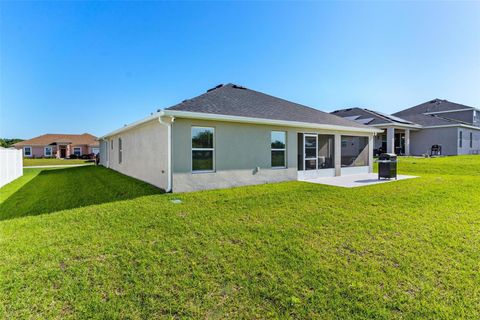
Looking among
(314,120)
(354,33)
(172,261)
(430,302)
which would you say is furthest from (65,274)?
(354,33)

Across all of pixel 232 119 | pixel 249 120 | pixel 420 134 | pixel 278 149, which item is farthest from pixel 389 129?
pixel 232 119

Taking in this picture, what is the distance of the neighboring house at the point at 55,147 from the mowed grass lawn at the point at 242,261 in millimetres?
46558

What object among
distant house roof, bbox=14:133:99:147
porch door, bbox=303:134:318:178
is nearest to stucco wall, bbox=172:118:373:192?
porch door, bbox=303:134:318:178

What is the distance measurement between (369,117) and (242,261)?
26.8 m

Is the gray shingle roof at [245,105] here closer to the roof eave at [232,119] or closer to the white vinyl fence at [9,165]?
the roof eave at [232,119]

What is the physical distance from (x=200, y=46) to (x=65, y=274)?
48.8 ft

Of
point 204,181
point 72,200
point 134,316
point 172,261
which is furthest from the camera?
point 204,181

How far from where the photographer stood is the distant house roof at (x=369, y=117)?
77.0ft

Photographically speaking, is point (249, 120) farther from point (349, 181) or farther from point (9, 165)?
point (9, 165)

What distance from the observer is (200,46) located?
49.8 feet

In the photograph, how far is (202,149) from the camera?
855cm

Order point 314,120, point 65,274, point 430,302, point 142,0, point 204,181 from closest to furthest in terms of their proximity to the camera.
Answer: point 430,302, point 65,274, point 204,181, point 142,0, point 314,120

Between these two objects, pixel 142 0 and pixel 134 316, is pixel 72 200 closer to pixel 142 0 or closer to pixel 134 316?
pixel 134 316

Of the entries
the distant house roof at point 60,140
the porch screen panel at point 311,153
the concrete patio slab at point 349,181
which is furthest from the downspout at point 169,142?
the distant house roof at point 60,140
